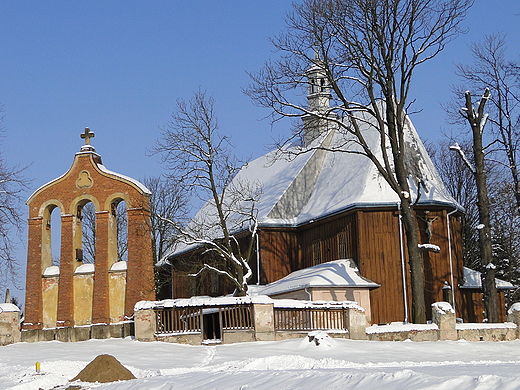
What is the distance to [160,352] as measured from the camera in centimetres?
2031

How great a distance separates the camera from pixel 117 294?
27.5 metres

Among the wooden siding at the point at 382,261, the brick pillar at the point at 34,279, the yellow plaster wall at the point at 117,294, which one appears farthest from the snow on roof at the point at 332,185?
the brick pillar at the point at 34,279

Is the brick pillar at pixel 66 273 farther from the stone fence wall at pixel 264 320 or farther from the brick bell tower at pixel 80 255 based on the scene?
the stone fence wall at pixel 264 320

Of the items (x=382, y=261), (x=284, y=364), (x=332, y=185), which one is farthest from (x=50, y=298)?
(x=284, y=364)

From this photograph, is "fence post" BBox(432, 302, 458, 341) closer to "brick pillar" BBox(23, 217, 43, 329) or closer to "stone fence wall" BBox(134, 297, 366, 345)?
"stone fence wall" BBox(134, 297, 366, 345)

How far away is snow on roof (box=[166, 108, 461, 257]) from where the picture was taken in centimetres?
3078

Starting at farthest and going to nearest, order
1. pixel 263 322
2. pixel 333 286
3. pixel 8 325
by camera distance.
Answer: pixel 333 286
pixel 8 325
pixel 263 322

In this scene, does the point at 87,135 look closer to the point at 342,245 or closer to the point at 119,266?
the point at 119,266

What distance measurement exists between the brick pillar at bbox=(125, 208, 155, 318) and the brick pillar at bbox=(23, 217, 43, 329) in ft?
12.1

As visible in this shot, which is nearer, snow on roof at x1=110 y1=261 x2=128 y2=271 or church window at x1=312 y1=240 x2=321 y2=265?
snow on roof at x1=110 y1=261 x2=128 y2=271

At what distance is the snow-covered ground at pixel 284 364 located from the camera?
1159 centimetres

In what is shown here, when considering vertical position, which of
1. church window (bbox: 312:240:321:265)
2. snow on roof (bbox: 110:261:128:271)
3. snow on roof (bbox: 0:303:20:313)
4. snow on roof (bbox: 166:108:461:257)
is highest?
snow on roof (bbox: 166:108:461:257)

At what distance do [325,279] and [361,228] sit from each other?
2637 mm

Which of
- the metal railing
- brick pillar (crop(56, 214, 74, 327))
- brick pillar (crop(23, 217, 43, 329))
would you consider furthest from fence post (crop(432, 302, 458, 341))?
brick pillar (crop(23, 217, 43, 329))
